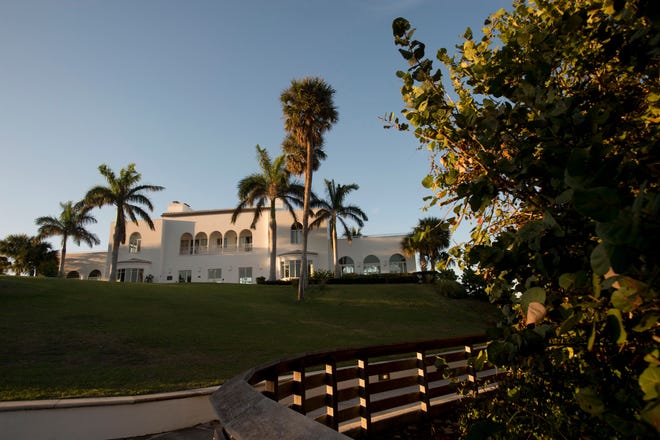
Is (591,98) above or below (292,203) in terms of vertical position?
below

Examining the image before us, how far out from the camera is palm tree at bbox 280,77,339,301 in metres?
25.9

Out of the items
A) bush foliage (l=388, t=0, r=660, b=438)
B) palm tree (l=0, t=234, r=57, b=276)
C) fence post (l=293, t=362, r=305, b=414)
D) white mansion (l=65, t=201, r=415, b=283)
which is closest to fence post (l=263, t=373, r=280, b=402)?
fence post (l=293, t=362, r=305, b=414)

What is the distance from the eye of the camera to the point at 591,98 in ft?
7.11

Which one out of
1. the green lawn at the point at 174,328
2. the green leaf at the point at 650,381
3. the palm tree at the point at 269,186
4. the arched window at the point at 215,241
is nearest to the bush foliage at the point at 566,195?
the green leaf at the point at 650,381

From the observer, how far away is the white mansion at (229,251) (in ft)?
133

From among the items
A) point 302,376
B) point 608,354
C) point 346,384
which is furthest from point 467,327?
point 608,354

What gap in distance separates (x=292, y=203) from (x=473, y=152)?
1184 inches

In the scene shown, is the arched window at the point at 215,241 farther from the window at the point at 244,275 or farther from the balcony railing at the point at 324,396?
the balcony railing at the point at 324,396

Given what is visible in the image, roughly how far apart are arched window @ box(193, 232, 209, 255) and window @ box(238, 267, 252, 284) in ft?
16.6

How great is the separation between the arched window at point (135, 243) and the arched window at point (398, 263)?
28.1 metres

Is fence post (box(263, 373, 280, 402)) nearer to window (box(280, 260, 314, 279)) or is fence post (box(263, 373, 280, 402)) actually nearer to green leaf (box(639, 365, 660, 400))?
green leaf (box(639, 365, 660, 400))

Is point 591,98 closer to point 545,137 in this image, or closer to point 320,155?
point 545,137

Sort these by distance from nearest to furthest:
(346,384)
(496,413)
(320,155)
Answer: (496,413) → (346,384) → (320,155)

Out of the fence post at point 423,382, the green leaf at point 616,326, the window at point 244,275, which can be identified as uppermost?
the window at point 244,275
